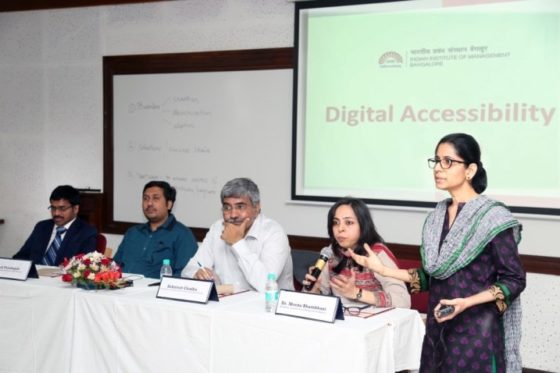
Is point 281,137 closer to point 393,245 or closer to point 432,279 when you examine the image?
point 393,245

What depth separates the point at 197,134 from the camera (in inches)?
230

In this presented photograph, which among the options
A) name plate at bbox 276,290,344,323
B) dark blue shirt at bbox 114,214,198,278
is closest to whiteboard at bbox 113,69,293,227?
dark blue shirt at bbox 114,214,198,278

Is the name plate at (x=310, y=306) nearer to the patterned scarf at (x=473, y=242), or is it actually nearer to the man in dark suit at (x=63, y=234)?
the patterned scarf at (x=473, y=242)

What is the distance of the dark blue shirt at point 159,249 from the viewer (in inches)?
171

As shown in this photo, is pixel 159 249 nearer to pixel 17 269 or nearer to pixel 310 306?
pixel 17 269

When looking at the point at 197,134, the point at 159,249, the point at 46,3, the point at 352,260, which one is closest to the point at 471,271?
the point at 352,260

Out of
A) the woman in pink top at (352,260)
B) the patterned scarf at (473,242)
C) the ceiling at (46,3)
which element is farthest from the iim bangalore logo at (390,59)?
the patterned scarf at (473,242)

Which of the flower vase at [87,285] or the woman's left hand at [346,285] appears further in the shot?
the flower vase at [87,285]

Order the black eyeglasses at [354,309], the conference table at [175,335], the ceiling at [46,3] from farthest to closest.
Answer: the ceiling at [46,3], the black eyeglasses at [354,309], the conference table at [175,335]

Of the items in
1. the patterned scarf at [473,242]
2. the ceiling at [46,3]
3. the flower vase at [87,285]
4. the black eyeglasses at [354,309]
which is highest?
the ceiling at [46,3]

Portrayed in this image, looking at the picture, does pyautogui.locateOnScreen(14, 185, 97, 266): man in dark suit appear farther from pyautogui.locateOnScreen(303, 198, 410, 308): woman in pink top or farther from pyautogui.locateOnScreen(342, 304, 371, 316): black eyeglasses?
pyautogui.locateOnScreen(342, 304, 371, 316): black eyeglasses

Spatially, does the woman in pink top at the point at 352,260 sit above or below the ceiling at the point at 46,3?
below

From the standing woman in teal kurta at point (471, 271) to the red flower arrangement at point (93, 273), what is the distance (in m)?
1.52

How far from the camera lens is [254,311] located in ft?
10.1
